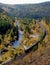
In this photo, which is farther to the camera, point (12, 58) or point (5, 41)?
point (5, 41)

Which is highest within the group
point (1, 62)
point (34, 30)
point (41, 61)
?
point (41, 61)

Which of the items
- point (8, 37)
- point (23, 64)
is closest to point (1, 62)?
point (23, 64)

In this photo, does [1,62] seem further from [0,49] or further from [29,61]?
[0,49]

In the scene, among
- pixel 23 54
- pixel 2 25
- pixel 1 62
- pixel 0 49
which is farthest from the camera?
pixel 2 25

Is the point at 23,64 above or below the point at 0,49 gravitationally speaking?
above

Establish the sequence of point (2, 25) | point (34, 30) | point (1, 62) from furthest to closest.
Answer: point (34, 30) < point (2, 25) < point (1, 62)

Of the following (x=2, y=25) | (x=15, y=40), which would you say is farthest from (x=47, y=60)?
(x=2, y=25)

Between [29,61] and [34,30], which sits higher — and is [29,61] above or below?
above

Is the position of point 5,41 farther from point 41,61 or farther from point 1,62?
point 41,61

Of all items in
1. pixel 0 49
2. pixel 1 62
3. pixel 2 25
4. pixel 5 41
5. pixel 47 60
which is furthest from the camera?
pixel 2 25
